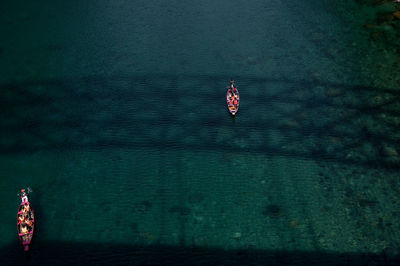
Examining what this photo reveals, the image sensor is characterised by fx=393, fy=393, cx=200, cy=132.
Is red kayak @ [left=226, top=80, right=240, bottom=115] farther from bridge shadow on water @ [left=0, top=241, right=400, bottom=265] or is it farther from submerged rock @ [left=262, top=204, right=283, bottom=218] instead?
bridge shadow on water @ [left=0, top=241, right=400, bottom=265]

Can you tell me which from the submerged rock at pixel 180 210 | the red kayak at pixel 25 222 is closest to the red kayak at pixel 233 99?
the submerged rock at pixel 180 210

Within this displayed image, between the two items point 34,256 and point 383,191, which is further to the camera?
point 383,191

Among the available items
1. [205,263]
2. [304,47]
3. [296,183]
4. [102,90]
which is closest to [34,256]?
[205,263]

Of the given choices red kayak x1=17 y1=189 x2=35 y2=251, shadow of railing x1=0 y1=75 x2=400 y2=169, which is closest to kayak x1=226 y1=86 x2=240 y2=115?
shadow of railing x1=0 y1=75 x2=400 y2=169

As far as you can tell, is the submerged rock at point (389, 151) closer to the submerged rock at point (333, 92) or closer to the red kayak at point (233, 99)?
the submerged rock at point (333, 92)

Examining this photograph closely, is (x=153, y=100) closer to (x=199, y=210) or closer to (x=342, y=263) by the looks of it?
(x=199, y=210)
